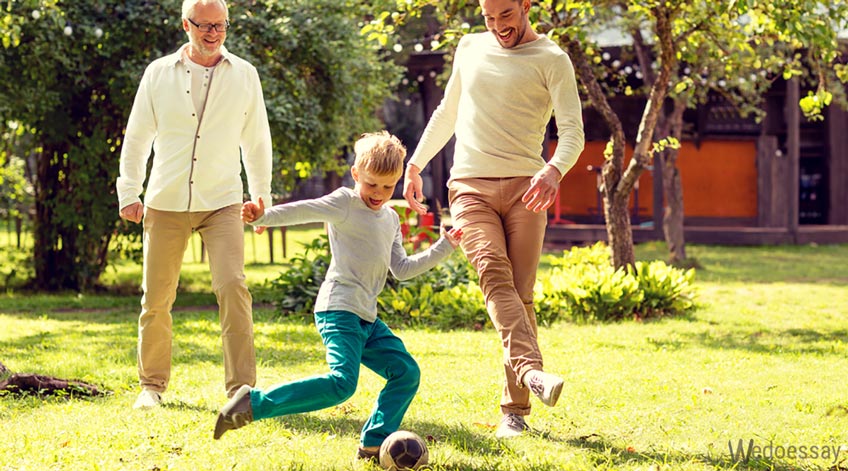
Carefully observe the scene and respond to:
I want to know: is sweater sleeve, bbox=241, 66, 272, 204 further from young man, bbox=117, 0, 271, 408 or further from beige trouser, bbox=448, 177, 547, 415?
beige trouser, bbox=448, 177, 547, 415

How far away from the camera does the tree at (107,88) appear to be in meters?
11.1

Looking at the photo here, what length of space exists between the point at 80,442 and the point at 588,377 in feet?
10.3

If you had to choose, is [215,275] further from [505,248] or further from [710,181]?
[710,181]

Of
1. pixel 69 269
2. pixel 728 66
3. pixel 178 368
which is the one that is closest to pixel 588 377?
pixel 178 368

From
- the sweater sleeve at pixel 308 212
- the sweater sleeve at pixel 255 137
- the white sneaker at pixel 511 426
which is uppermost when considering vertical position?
the sweater sleeve at pixel 255 137

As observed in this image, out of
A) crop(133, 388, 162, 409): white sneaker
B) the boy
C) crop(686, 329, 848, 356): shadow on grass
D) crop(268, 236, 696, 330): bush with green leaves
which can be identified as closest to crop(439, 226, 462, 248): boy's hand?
the boy

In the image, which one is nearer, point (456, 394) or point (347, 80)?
point (456, 394)

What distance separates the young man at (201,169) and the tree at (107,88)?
5.59 m

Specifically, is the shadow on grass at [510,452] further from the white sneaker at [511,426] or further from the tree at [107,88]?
the tree at [107,88]

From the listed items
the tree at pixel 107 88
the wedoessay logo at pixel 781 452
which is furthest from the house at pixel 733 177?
the wedoessay logo at pixel 781 452

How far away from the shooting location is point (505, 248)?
16.0 feet

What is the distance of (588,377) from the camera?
6.70 m

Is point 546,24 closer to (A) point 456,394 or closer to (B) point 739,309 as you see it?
(B) point 739,309

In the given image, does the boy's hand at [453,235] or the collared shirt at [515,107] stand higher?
the collared shirt at [515,107]
